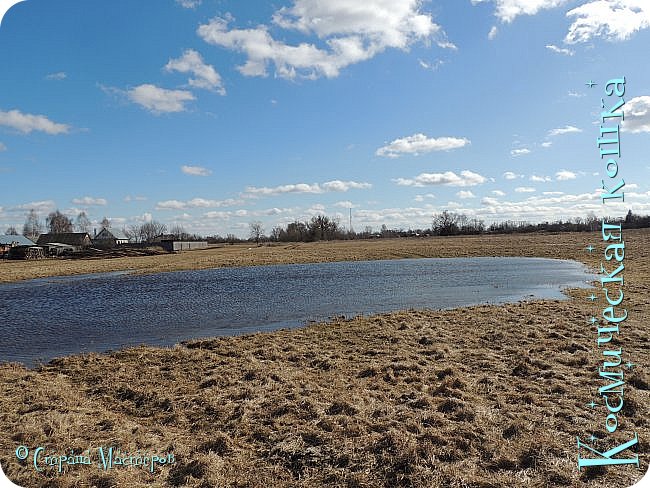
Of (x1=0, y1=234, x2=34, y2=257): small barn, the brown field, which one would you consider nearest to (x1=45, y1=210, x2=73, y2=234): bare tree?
(x1=0, y1=234, x2=34, y2=257): small barn

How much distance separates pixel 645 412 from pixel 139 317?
58.5 feet

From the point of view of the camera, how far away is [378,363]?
985cm

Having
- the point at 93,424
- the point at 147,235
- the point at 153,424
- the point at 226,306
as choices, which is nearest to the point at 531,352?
the point at 153,424

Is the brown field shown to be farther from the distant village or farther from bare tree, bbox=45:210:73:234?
bare tree, bbox=45:210:73:234

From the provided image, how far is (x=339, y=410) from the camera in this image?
23.2 ft

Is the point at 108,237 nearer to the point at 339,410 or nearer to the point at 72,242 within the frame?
the point at 72,242

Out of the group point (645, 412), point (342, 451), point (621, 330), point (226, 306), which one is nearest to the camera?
point (342, 451)

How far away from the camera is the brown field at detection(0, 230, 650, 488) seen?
5199 millimetres

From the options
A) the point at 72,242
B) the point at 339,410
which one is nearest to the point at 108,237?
the point at 72,242

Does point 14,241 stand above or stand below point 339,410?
above

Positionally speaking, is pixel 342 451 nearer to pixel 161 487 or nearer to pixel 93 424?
pixel 161 487

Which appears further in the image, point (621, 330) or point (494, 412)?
point (621, 330)

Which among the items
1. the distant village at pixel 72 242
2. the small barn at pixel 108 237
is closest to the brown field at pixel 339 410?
the distant village at pixel 72 242

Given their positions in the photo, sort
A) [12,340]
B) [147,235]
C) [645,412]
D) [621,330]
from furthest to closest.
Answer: [147,235] → [12,340] → [621,330] → [645,412]
